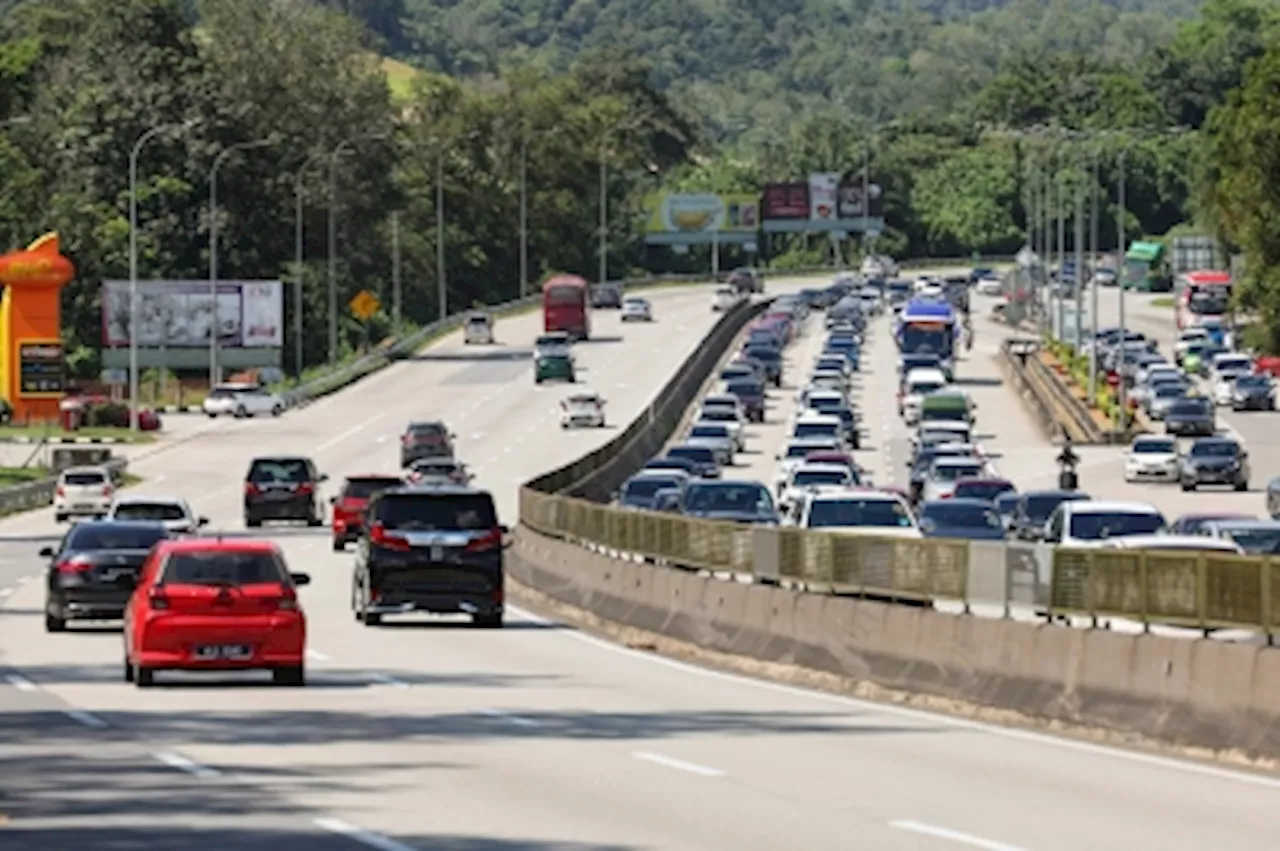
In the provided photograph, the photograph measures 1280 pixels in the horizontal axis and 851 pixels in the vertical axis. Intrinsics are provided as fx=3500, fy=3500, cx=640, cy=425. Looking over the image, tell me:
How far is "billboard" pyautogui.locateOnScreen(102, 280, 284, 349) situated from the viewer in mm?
136375

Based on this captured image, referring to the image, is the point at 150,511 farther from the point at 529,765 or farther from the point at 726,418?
the point at 726,418

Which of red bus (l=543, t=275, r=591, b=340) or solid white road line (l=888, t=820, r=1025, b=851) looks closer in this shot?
solid white road line (l=888, t=820, r=1025, b=851)

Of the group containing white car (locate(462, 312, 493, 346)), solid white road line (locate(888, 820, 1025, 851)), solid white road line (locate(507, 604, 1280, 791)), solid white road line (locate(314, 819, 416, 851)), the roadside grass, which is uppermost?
white car (locate(462, 312, 493, 346))

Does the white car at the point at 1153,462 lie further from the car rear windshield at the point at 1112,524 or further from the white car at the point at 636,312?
the white car at the point at 636,312

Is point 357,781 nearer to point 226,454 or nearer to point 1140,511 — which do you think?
point 1140,511

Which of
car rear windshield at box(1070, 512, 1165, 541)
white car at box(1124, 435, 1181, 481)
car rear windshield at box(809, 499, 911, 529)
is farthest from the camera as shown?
white car at box(1124, 435, 1181, 481)

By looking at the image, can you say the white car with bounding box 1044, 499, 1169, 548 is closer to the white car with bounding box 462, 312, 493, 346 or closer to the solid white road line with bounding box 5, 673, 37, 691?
the solid white road line with bounding box 5, 673, 37, 691

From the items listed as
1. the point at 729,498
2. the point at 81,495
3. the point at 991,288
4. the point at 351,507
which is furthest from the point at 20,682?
the point at 991,288

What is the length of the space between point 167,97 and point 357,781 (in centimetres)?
13924

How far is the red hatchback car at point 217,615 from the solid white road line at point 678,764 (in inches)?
291

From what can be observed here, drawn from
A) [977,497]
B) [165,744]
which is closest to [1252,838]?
[165,744]

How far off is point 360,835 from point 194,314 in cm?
11983

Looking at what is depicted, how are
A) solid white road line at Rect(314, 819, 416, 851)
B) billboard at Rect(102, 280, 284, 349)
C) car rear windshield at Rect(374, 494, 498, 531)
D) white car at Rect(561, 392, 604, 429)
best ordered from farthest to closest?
billboard at Rect(102, 280, 284, 349)
white car at Rect(561, 392, 604, 429)
car rear windshield at Rect(374, 494, 498, 531)
solid white road line at Rect(314, 819, 416, 851)

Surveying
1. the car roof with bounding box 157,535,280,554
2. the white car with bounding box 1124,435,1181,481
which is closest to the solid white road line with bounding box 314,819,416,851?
the car roof with bounding box 157,535,280,554
